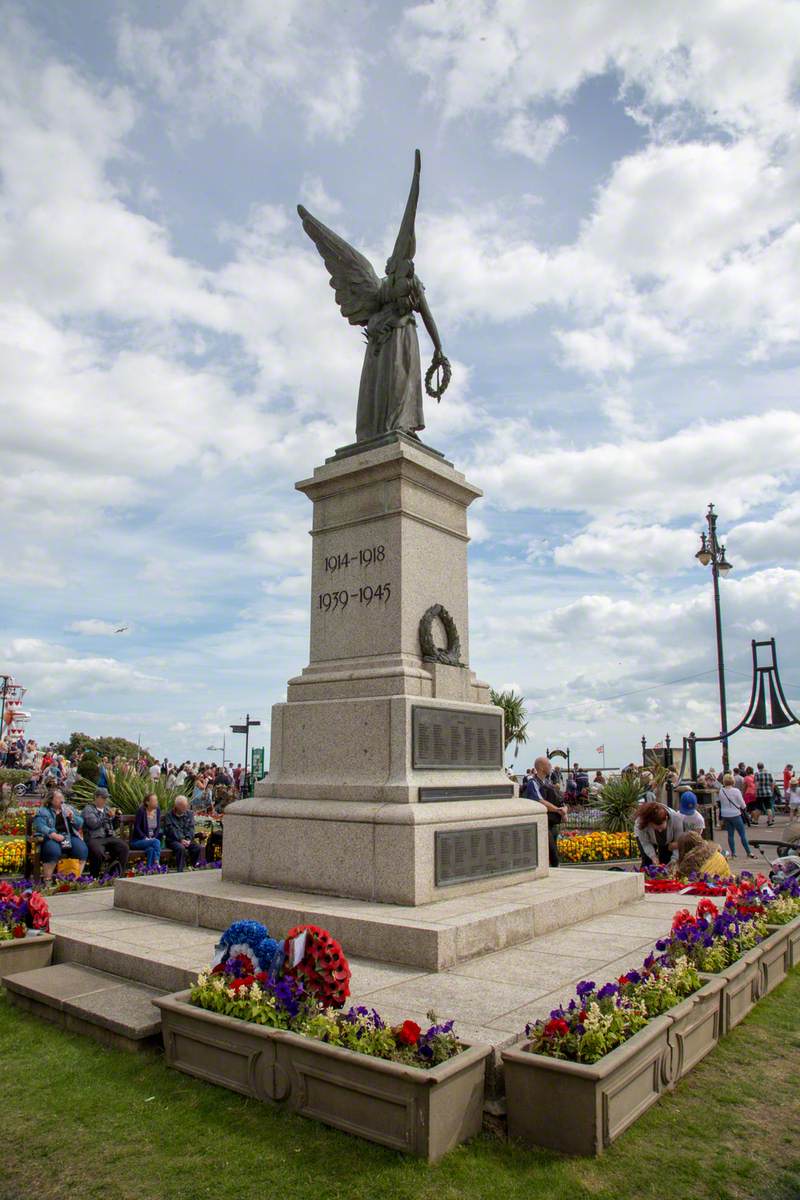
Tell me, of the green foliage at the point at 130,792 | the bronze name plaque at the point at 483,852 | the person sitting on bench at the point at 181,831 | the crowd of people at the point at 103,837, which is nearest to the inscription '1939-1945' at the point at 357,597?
the bronze name plaque at the point at 483,852

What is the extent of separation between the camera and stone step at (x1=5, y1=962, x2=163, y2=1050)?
5.04m

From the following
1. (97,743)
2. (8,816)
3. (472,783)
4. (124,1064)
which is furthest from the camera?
(97,743)

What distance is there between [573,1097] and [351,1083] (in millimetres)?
957

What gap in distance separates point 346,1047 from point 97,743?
56.9 meters

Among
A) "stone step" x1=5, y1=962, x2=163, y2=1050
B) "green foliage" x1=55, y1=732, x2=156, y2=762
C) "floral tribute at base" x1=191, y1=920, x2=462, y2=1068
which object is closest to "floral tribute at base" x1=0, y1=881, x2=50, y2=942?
"stone step" x1=5, y1=962, x2=163, y2=1050

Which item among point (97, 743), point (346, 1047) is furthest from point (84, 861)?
point (97, 743)

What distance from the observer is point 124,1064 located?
15.7ft

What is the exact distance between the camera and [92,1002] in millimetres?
5504

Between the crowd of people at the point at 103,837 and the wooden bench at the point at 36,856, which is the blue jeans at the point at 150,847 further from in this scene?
the wooden bench at the point at 36,856

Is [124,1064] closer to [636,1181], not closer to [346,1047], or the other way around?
[346,1047]

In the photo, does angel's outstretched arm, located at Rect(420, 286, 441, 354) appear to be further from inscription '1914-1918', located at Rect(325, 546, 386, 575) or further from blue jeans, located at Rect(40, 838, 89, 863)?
blue jeans, located at Rect(40, 838, 89, 863)

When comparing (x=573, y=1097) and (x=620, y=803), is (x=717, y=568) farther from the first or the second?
(x=573, y=1097)

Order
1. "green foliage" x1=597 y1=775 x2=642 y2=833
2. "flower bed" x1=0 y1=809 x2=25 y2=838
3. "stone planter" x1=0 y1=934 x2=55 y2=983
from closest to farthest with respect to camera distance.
Result: "stone planter" x1=0 y1=934 x2=55 y2=983
"flower bed" x1=0 y1=809 x2=25 y2=838
"green foliage" x1=597 y1=775 x2=642 y2=833

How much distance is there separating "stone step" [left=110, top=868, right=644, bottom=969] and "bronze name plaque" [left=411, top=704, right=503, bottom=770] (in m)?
1.22
